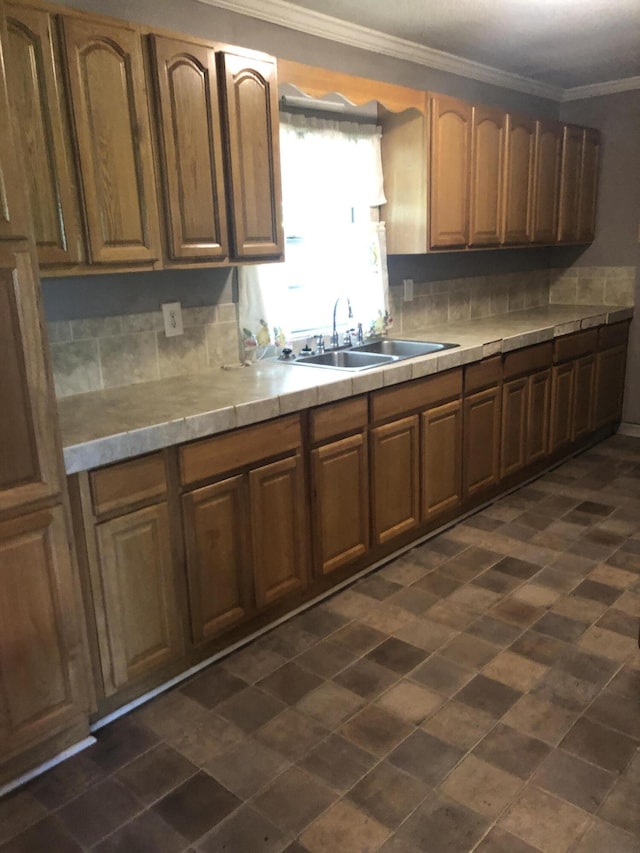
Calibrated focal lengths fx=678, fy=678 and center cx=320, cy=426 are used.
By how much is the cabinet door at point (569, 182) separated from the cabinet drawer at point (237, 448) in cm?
292

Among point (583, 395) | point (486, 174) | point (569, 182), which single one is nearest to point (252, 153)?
point (486, 174)

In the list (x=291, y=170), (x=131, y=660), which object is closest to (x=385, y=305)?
(x=291, y=170)

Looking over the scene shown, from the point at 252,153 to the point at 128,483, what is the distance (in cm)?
134

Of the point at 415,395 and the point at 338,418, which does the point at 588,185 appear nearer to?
the point at 415,395

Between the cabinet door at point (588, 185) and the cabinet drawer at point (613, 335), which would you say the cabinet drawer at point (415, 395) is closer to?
the cabinet drawer at point (613, 335)

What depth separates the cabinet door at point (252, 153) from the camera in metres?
2.45

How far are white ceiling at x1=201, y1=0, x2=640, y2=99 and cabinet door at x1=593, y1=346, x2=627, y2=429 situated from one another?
1.79 metres

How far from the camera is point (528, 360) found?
3.86 m

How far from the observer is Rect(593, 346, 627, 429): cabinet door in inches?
181

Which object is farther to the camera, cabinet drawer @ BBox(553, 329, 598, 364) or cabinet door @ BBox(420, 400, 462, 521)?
cabinet drawer @ BBox(553, 329, 598, 364)

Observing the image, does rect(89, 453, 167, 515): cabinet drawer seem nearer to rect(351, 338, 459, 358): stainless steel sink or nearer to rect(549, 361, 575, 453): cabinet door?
rect(351, 338, 459, 358): stainless steel sink

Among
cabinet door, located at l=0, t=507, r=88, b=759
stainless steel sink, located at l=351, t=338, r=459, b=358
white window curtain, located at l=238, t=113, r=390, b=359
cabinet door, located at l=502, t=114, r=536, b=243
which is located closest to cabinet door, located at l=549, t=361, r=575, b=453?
cabinet door, located at l=502, t=114, r=536, b=243

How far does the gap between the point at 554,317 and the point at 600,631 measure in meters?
2.41

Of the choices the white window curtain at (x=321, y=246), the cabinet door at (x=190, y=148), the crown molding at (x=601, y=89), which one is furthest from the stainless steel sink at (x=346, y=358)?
the crown molding at (x=601, y=89)
